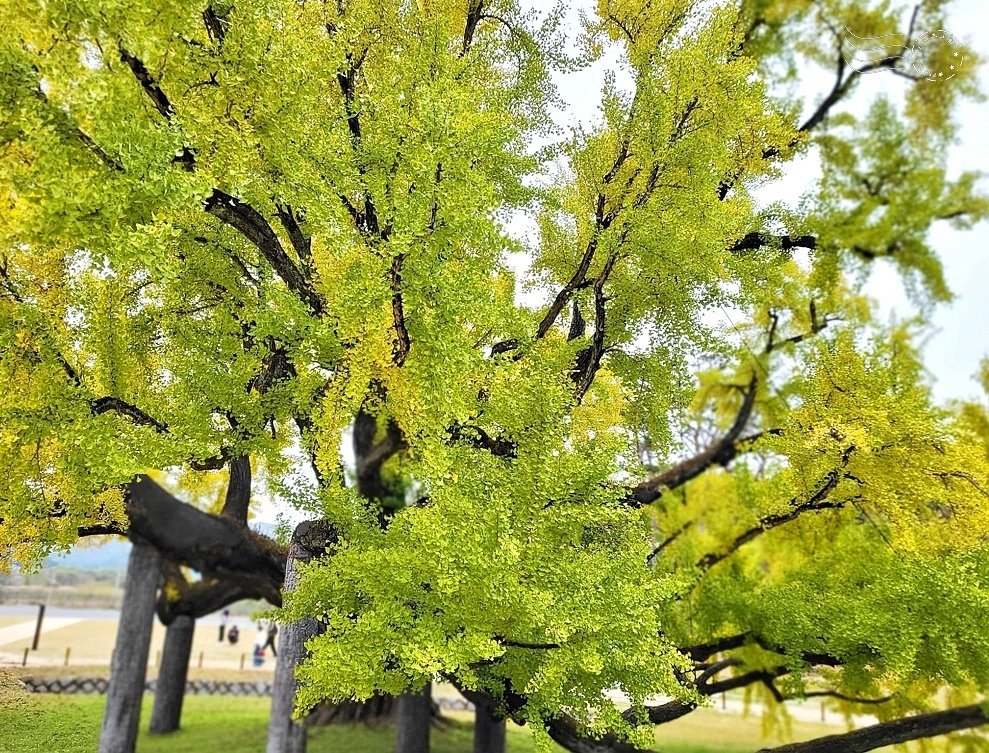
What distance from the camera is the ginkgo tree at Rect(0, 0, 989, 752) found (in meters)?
5.33

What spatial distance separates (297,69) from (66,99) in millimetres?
1961

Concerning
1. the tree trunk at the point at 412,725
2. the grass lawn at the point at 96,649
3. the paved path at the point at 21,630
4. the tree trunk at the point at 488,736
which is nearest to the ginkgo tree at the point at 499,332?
the tree trunk at the point at 412,725

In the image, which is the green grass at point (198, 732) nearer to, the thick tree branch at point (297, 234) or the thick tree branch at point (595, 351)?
the thick tree branch at point (297, 234)

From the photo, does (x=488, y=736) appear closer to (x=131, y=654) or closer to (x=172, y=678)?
(x=131, y=654)

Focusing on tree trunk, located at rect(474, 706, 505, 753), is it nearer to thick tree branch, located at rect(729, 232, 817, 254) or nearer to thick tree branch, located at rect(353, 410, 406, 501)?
thick tree branch, located at rect(353, 410, 406, 501)

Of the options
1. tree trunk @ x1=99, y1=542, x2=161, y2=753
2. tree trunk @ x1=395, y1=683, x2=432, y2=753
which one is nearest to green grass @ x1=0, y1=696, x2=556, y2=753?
tree trunk @ x1=99, y1=542, x2=161, y2=753

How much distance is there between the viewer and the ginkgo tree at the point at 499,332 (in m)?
5.33

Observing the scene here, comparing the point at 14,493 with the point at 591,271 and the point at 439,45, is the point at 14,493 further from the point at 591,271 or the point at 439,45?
the point at 591,271

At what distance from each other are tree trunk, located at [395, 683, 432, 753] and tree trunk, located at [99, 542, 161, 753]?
425cm

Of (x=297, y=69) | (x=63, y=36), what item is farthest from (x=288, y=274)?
(x=63, y=36)

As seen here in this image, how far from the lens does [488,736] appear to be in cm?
1141

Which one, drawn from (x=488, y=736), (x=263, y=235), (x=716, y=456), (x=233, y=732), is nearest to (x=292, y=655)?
(x=263, y=235)

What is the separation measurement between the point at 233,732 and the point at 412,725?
235 inches

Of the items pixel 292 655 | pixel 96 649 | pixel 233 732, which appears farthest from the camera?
pixel 96 649
